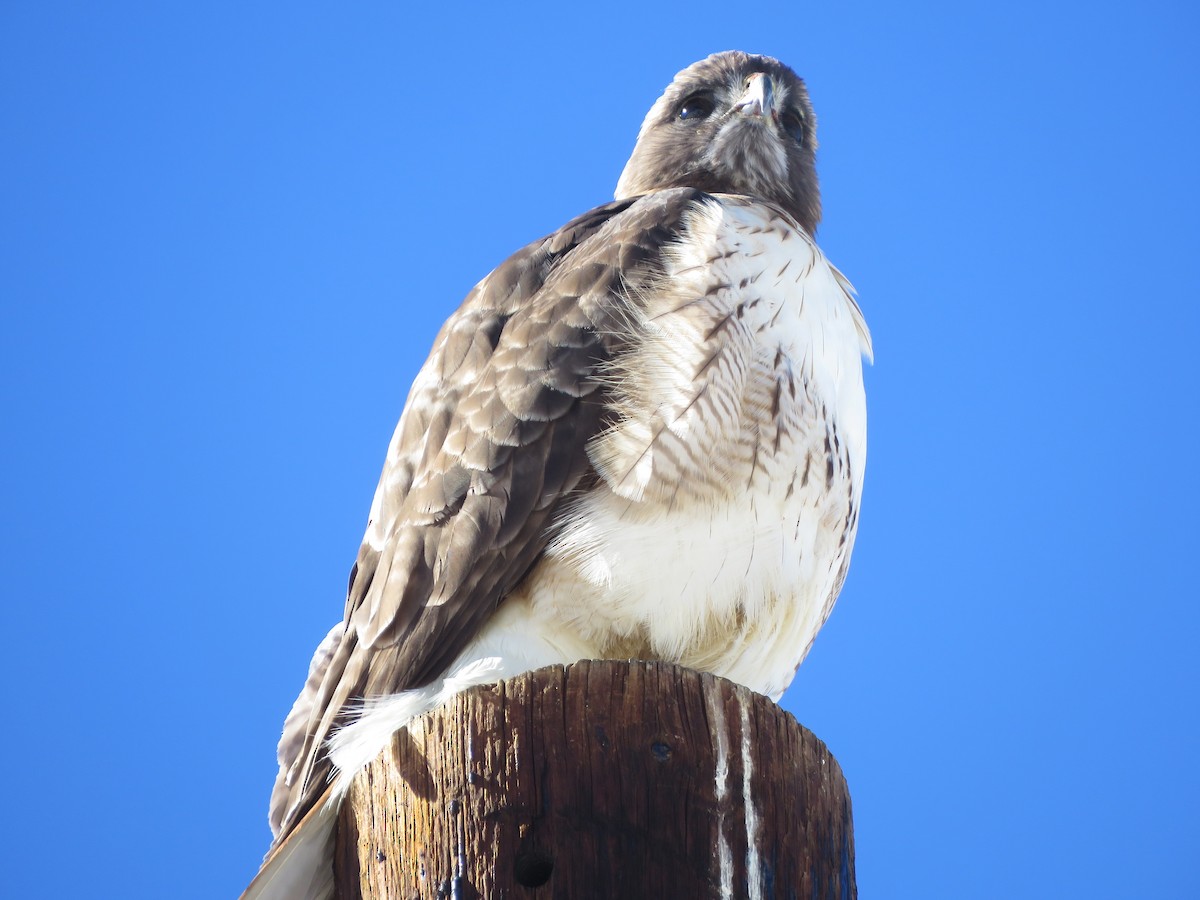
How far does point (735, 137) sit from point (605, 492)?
2.12m

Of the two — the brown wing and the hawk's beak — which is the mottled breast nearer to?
the brown wing

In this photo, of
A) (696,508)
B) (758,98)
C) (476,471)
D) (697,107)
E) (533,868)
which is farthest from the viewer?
(697,107)

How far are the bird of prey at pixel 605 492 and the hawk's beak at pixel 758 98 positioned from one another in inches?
45.0

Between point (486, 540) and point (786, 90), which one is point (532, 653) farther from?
point (786, 90)

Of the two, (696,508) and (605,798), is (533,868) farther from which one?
(696,508)

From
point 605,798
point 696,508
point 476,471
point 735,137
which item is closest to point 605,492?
point 696,508

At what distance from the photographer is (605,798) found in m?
2.40

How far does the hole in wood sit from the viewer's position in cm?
236

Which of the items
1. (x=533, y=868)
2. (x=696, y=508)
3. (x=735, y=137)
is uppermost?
(x=735, y=137)

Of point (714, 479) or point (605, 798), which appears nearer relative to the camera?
point (605, 798)

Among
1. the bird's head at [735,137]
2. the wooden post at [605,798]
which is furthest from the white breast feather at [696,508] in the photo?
the bird's head at [735,137]

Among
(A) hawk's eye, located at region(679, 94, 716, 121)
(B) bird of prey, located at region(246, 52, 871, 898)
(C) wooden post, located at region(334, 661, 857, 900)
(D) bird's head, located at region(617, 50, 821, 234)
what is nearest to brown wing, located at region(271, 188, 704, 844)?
(B) bird of prey, located at region(246, 52, 871, 898)

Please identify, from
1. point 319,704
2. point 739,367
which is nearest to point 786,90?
point 739,367

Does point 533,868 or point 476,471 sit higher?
point 476,471
